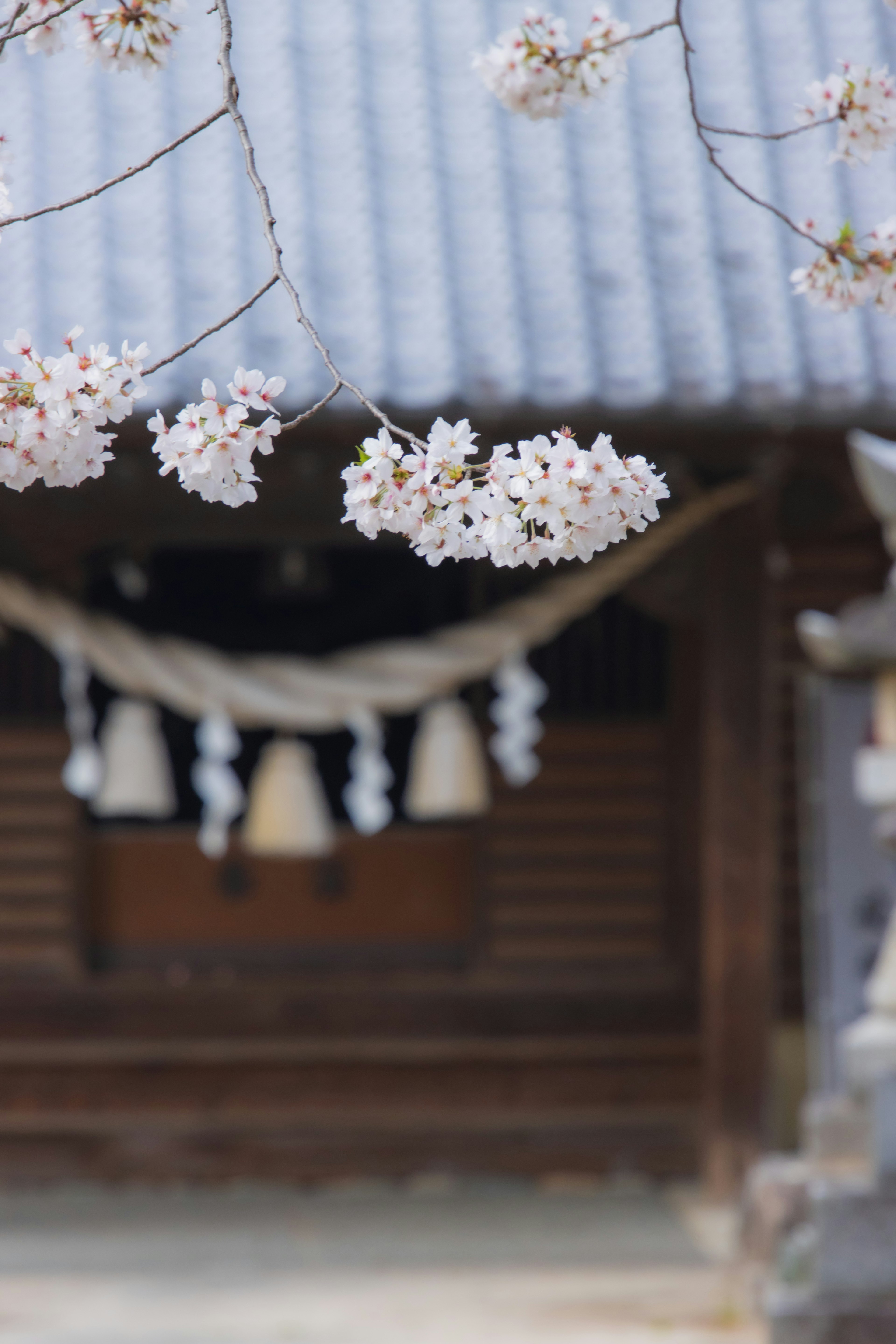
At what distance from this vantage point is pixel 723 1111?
19.4 ft

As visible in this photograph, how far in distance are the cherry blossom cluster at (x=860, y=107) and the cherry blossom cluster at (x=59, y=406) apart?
4.49 ft

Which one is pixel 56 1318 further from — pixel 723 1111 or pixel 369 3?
pixel 369 3

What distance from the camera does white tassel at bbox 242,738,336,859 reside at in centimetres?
588

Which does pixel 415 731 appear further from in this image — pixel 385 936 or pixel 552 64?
pixel 552 64

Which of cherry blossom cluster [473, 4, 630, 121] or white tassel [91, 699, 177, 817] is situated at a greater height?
cherry blossom cluster [473, 4, 630, 121]

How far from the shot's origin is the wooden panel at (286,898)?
6.55 meters

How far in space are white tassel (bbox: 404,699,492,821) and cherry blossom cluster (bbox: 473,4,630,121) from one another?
341 cm

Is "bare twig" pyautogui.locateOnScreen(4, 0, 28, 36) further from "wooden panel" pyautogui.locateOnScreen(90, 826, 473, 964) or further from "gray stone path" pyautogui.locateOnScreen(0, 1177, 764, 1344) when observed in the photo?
"wooden panel" pyautogui.locateOnScreen(90, 826, 473, 964)

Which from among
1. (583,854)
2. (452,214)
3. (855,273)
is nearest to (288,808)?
(583,854)

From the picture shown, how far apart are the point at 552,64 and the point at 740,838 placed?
3.65 m

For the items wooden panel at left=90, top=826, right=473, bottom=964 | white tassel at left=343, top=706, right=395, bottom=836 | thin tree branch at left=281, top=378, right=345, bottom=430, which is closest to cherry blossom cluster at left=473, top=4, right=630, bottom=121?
thin tree branch at left=281, top=378, right=345, bottom=430

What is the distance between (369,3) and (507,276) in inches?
78.6

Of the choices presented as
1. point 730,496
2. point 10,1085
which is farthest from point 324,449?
point 10,1085

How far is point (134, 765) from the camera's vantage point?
5.93 metres
